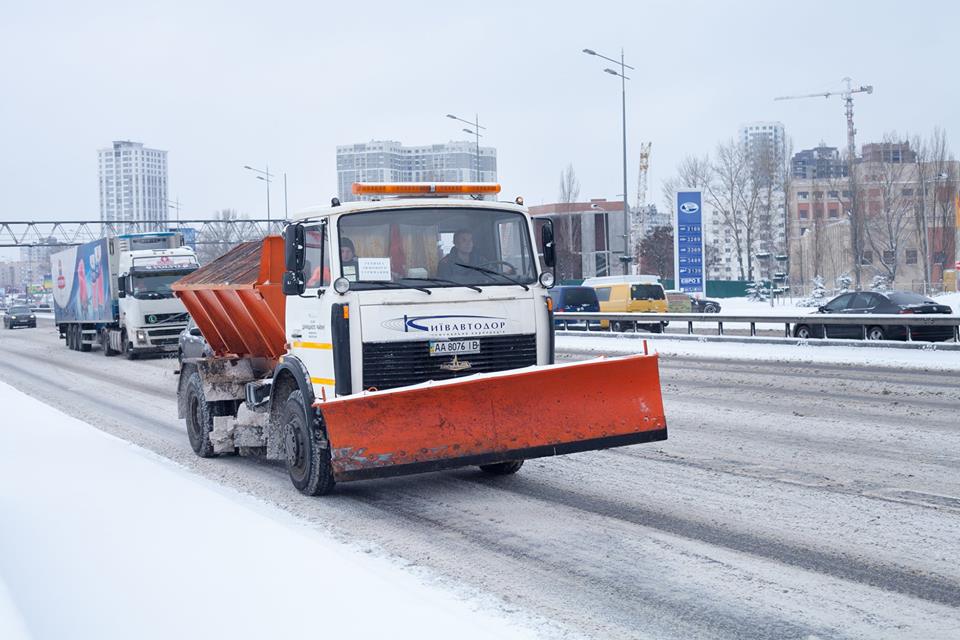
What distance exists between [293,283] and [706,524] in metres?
3.89

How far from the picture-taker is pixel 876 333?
25.3m

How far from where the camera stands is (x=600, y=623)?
17.5 feet

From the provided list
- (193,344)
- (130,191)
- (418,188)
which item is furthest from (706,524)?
(130,191)

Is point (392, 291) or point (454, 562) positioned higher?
point (392, 291)

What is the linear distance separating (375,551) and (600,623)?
82.0 inches

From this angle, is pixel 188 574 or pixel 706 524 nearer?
pixel 188 574

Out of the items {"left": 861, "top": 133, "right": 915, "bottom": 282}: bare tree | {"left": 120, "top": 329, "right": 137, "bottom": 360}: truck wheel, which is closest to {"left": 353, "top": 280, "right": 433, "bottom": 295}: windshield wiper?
{"left": 120, "top": 329, "right": 137, "bottom": 360}: truck wheel

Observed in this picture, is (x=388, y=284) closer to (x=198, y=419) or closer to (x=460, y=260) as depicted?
(x=460, y=260)

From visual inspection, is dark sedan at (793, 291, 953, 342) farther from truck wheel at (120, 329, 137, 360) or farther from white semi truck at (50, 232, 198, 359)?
truck wheel at (120, 329, 137, 360)

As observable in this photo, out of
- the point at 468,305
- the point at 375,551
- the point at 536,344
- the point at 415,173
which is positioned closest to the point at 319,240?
the point at 468,305

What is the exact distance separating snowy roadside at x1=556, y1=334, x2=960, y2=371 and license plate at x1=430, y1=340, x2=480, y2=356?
1313cm

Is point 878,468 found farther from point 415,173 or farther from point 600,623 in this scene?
point 415,173

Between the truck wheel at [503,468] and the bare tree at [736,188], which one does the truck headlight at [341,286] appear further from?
the bare tree at [736,188]

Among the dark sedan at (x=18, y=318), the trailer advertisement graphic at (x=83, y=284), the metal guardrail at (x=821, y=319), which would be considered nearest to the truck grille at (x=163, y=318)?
the trailer advertisement graphic at (x=83, y=284)
